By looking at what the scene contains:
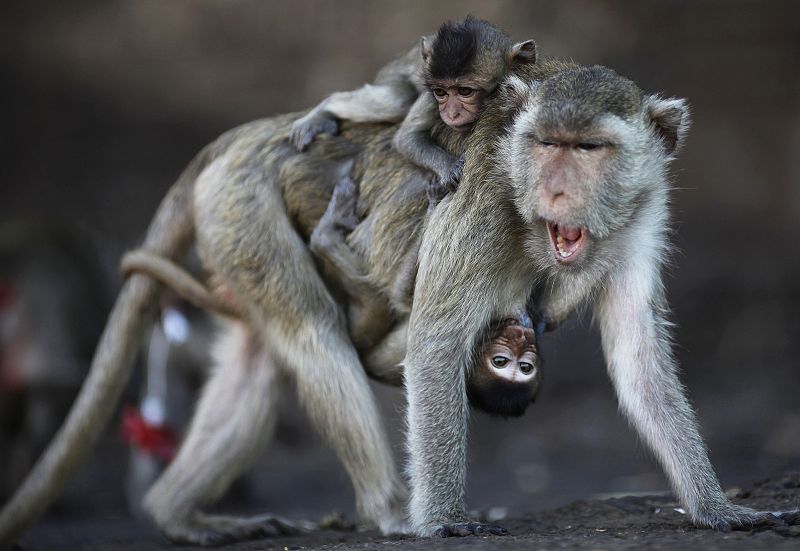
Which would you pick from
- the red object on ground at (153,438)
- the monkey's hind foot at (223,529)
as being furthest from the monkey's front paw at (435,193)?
the red object on ground at (153,438)

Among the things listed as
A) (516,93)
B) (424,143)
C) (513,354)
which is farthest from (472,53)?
(513,354)

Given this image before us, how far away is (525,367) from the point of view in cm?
557

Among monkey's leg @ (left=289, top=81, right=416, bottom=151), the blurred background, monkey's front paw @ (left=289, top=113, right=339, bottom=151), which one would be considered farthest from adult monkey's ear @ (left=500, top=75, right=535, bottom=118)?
the blurred background

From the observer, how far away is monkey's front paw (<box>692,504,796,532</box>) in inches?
191

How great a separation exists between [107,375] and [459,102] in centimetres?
259

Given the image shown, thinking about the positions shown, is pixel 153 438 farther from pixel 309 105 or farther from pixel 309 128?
pixel 309 105

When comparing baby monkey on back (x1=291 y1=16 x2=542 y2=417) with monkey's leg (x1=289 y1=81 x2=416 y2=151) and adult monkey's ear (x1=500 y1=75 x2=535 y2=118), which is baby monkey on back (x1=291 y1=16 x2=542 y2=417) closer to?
monkey's leg (x1=289 y1=81 x2=416 y2=151)

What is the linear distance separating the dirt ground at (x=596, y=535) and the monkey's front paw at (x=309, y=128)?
2.13 meters

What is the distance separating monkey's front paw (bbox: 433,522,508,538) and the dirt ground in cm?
9

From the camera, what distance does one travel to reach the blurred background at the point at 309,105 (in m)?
10.5

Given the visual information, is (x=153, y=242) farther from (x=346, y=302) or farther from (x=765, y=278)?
(x=765, y=278)

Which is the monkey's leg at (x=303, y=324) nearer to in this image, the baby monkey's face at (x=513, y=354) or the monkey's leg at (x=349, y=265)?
the monkey's leg at (x=349, y=265)

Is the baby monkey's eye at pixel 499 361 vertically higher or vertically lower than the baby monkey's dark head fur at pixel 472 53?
lower

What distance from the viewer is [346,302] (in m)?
6.14
